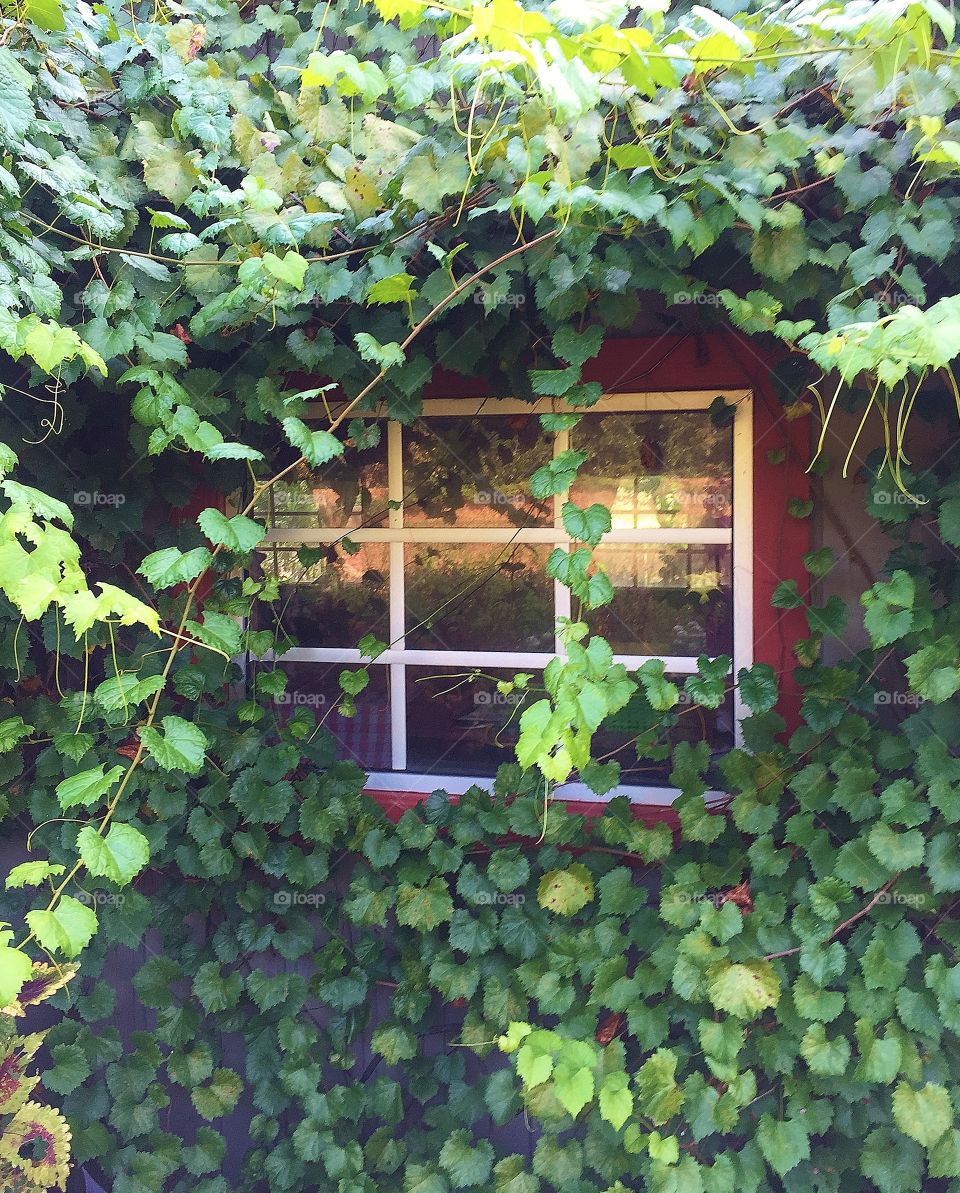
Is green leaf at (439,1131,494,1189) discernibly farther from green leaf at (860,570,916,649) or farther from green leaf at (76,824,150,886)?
green leaf at (860,570,916,649)

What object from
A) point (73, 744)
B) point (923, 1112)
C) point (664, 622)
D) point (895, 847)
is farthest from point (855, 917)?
point (73, 744)

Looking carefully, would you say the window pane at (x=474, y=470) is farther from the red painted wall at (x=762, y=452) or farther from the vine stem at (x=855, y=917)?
the vine stem at (x=855, y=917)

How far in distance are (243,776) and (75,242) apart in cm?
142

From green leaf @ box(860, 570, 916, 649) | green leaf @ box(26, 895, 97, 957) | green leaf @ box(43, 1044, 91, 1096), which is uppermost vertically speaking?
green leaf @ box(860, 570, 916, 649)

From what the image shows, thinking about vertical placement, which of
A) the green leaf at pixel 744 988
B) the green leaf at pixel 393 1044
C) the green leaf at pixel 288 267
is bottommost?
the green leaf at pixel 393 1044

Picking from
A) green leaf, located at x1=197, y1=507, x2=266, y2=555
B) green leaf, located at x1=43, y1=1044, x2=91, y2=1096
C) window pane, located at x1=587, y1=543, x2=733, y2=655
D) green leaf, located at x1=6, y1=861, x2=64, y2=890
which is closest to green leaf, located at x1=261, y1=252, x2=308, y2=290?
green leaf, located at x1=197, y1=507, x2=266, y2=555

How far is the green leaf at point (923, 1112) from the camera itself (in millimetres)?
1788

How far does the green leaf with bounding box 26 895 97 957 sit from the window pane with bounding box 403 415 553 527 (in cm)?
139

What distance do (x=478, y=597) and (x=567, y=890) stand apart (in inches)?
34.5

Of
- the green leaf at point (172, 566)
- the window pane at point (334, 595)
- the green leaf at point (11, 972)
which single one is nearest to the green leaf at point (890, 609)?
the window pane at point (334, 595)

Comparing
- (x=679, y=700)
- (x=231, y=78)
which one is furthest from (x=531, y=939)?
(x=231, y=78)

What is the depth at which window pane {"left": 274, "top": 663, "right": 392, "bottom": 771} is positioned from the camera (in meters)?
2.55

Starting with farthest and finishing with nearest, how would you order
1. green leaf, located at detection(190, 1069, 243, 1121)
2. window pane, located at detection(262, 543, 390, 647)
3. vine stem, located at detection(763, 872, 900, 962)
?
1. window pane, located at detection(262, 543, 390, 647)
2. green leaf, located at detection(190, 1069, 243, 1121)
3. vine stem, located at detection(763, 872, 900, 962)

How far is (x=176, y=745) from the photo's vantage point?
1.83 m
